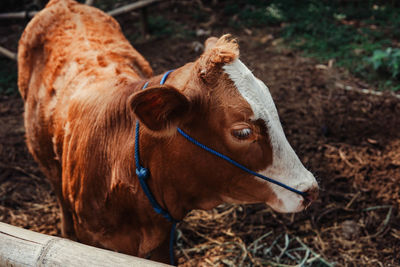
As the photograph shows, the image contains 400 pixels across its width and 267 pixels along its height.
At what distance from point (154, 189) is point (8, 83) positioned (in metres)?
4.73

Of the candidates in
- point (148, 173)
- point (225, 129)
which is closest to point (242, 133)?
point (225, 129)

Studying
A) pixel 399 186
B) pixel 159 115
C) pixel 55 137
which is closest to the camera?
pixel 159 115

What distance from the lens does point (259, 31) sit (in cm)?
714

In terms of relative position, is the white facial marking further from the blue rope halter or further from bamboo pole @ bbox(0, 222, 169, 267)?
bamboo pole @ bbox(0, 222, 169, 267)

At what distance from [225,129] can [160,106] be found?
1.04 ft

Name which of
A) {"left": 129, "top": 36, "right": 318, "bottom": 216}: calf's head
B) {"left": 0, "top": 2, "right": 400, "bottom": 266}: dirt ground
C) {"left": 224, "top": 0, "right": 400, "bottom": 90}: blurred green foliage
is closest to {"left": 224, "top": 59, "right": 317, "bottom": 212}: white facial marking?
{"left": 129, "top": 36, "right": 318, "bottom": 216}: calf's head

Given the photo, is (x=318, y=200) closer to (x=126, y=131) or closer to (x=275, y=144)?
(x=275, y=144)

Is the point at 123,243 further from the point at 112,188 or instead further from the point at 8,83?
the point at 8,83

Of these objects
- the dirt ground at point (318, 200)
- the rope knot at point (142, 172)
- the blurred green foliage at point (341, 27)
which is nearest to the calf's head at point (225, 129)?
the rope knot at point (142, 172)

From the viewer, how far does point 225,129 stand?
1701mm

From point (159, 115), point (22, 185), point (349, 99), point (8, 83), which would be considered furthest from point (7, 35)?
point (159, 115)

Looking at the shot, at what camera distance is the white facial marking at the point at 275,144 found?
167 cm

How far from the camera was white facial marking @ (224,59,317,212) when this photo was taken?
167cm

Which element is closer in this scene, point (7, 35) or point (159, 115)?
point (159, 115)
